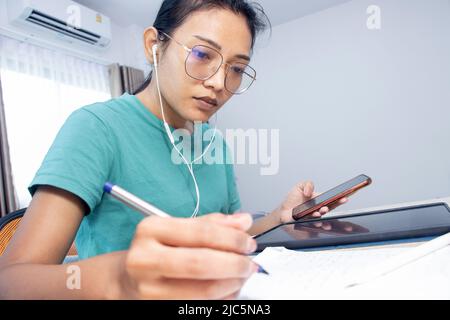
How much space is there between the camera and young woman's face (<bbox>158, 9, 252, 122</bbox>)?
69 centimetres

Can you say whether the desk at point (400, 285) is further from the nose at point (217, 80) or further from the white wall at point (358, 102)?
the white wall at point (358, 102)

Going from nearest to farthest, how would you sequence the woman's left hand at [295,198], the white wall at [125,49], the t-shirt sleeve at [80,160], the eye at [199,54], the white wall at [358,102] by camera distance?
the t-shirt sleeve at [80,160] → the eye at [199,54] → the woman's left hand at [295,198] → the white wall at [358,102] → the white wall at [125,49]

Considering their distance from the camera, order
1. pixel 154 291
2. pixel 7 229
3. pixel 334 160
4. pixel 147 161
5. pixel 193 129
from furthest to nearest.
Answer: pixel 334 160
pixel 193 129
pixel 7 229
pixel 147 161
pixel 154 291

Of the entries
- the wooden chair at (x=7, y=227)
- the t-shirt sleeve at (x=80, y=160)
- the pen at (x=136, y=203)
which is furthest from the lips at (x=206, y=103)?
the wooden chair at (x=7, y=227)

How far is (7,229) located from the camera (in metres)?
0.81

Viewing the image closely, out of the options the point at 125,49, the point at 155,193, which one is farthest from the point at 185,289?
the point at 125,49

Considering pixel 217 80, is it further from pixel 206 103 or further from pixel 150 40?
pixel 150 40

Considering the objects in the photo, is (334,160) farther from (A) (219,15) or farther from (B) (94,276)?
(B) (94,276)

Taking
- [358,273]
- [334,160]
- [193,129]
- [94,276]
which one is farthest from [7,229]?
[334,160]

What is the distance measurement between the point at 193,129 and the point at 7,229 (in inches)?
22.8

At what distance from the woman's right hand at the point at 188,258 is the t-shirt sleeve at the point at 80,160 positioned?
0.87 ft

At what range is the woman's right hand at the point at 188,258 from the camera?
0.75 ft

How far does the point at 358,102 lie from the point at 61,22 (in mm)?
2626
